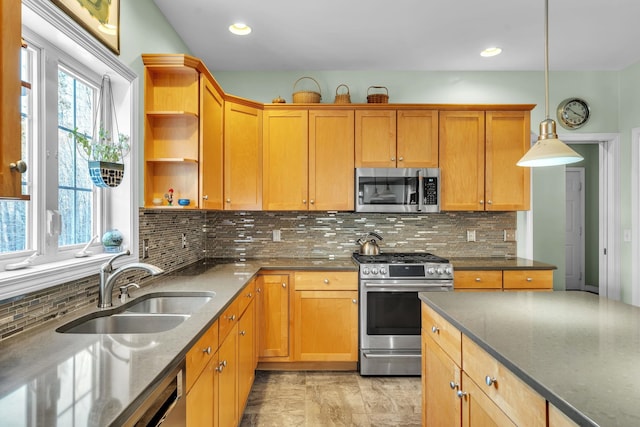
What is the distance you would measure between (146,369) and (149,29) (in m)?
2.23

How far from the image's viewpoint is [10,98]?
0.77 m

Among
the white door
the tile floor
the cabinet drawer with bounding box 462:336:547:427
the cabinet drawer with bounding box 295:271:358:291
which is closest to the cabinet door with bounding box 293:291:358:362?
the cabinet drawer with bounding box 295:271:358:291

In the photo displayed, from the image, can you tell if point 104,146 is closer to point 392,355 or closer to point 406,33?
point 406,33

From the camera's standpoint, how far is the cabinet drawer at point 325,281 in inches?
120

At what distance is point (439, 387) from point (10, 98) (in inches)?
72.4

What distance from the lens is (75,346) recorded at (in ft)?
3.94

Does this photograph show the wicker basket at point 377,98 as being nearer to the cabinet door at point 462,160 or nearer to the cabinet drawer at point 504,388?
the cabinet door at point 462,160

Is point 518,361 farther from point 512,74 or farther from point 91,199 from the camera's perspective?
point 512,74

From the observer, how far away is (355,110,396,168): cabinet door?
3299mm

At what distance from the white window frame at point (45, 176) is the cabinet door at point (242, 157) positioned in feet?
3.25

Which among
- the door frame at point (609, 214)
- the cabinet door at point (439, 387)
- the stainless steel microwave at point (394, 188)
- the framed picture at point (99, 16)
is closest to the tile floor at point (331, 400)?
the cabinet door at point (439, 387)

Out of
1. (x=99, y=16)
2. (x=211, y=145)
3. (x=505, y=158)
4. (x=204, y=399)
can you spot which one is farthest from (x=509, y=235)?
(x=99, y=16)

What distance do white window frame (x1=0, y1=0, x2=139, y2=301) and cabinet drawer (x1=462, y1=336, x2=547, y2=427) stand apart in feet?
5.43

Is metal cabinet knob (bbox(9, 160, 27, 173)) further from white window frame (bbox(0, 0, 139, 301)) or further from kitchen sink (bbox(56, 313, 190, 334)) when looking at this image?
kitchen sink (bbox(56, 313, 190, 334))
